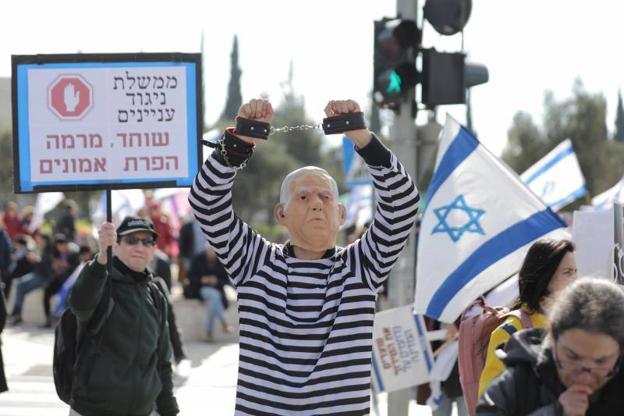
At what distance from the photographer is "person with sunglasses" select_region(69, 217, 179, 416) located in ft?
21.0

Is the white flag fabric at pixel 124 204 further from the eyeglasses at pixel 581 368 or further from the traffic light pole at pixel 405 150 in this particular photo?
the eyeglasses at pixel 581 368

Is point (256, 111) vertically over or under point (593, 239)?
over

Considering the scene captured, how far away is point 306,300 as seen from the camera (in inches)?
182

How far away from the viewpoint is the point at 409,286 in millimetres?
9742

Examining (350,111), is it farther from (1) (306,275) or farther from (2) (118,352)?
(2) (118,352)

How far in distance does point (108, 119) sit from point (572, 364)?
12.7 feet

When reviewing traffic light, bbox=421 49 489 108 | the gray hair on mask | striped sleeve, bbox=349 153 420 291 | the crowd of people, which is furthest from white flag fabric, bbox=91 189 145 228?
striped sleeve, bbox=349 153 420 291

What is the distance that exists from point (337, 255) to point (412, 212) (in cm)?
33

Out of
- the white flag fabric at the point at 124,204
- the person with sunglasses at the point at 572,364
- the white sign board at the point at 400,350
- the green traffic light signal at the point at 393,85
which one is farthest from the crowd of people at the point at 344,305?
the white flag fabric at the point at 124,204

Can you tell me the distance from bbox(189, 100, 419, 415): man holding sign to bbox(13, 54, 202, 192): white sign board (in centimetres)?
184

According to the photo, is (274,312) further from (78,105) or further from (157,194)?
(157,194)

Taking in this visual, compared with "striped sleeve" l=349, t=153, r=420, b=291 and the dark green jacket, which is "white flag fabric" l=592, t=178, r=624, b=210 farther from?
"striped sleeve" l=349, t=153, r=420, b=291

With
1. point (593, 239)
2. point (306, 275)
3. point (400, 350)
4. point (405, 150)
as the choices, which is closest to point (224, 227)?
point (306, 275)

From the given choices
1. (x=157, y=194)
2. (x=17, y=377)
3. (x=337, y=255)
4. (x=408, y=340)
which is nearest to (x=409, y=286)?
(x=408, y=340)
